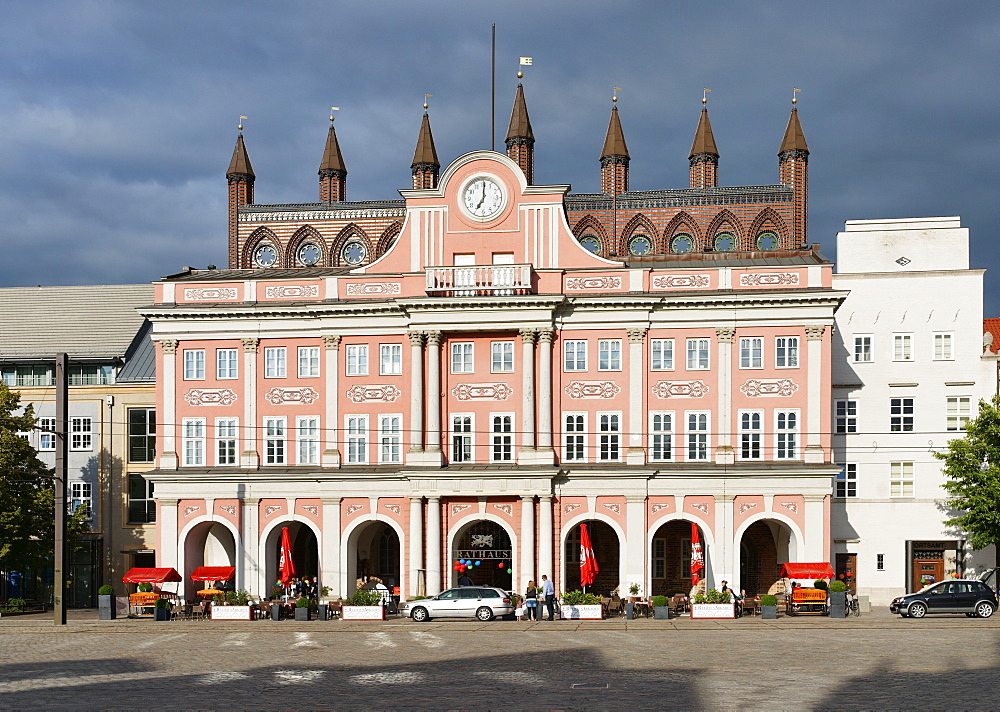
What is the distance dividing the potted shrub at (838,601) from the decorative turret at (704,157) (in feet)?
195

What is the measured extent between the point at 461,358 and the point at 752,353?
14697mm

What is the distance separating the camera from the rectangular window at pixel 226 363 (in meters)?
66.1

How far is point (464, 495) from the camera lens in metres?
62.4

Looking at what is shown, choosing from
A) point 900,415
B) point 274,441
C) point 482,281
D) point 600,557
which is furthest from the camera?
point 900,415

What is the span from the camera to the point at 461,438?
63719 mm

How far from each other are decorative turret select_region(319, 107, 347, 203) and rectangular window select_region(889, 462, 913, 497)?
63048 millimetres

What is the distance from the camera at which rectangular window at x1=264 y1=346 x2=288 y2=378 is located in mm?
65688

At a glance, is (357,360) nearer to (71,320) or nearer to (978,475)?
(71,320)

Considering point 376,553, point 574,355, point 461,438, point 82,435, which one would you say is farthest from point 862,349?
point 82,435

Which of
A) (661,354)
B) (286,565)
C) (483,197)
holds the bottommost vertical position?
(286,565)

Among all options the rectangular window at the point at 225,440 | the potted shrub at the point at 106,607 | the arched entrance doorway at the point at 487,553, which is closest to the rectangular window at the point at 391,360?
the rectangular window at the point at 225,440

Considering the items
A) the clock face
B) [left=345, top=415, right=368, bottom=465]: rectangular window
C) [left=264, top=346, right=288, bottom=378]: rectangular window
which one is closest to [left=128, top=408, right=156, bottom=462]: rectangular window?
[left=264, top=346, right=288, bottom=378]: rectangular window

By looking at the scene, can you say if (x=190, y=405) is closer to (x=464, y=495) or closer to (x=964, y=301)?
(x=464, y=495)

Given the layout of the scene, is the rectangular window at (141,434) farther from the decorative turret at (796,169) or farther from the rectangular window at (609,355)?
the decorative turret at (796,169)
